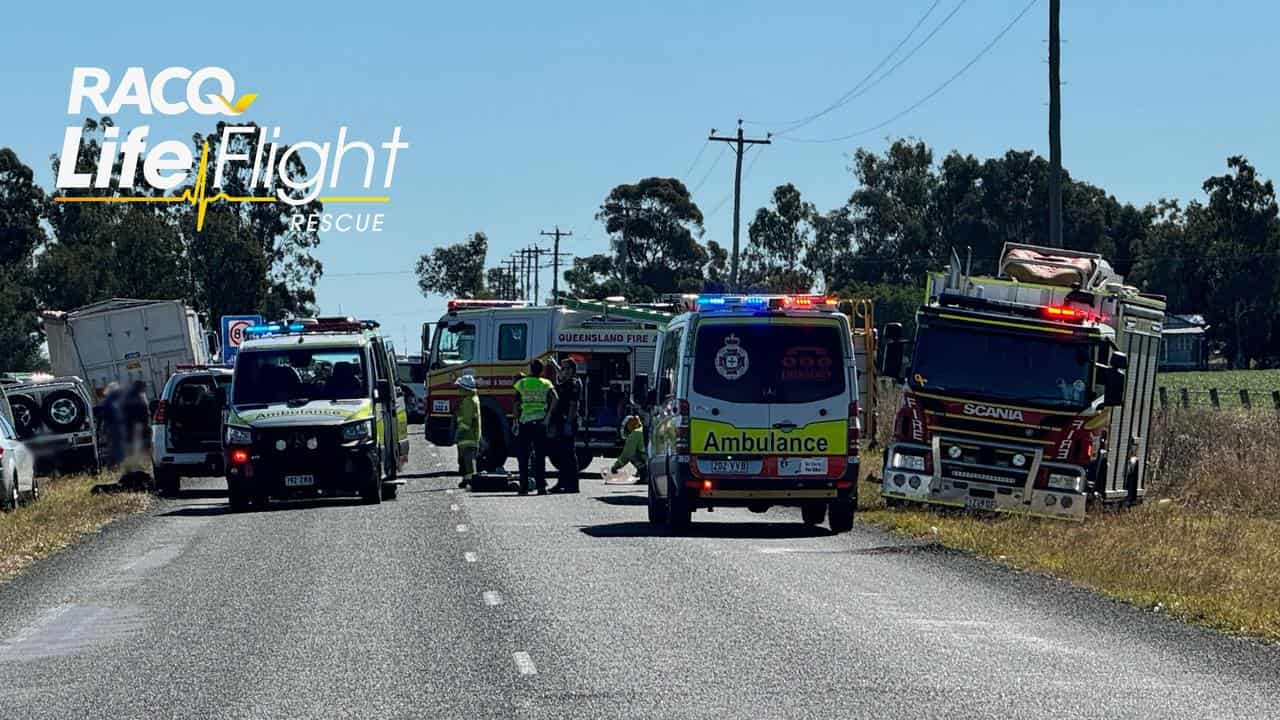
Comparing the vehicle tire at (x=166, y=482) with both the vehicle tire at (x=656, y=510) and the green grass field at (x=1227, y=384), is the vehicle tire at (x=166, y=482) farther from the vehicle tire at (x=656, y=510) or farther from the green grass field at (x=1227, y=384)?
the green grass field at (x=1227, y=384)

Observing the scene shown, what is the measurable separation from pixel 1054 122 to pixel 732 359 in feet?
50.3

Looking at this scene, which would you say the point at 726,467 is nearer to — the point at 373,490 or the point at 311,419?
the point at 373,490

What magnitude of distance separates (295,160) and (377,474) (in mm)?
75228

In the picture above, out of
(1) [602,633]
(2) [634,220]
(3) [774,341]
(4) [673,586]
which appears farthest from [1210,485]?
(2) [634,220]

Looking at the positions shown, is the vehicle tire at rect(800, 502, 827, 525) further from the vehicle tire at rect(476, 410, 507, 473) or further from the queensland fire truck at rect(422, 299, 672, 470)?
the vehicle tire at rect(476, 410, 507, 473)

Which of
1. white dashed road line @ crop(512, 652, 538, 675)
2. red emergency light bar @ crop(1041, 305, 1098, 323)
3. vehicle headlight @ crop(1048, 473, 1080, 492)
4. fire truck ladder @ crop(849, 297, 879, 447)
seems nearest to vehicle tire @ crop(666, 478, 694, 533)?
vehicle headlight @ crop(1048, 473, 1080, 492)

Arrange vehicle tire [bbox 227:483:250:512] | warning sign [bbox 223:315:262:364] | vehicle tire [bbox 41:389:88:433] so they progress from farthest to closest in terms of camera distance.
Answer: warning sign [bbox 223:315:262:364] → vehicle tire [bbox 41:389:88:433] → vehicle tire [bbox 227:483:250:512]

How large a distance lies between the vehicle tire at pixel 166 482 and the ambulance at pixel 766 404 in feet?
35.1

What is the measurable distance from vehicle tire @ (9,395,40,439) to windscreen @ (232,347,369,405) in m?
7.61

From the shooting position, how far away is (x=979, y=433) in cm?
2234

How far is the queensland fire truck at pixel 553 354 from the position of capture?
107 ft

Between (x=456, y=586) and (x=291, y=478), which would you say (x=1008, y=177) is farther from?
(x=456, y=586)

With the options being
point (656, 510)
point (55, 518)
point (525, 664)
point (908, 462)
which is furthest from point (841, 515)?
point (525, 664)

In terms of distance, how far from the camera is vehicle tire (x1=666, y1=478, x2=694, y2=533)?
68.0ft
